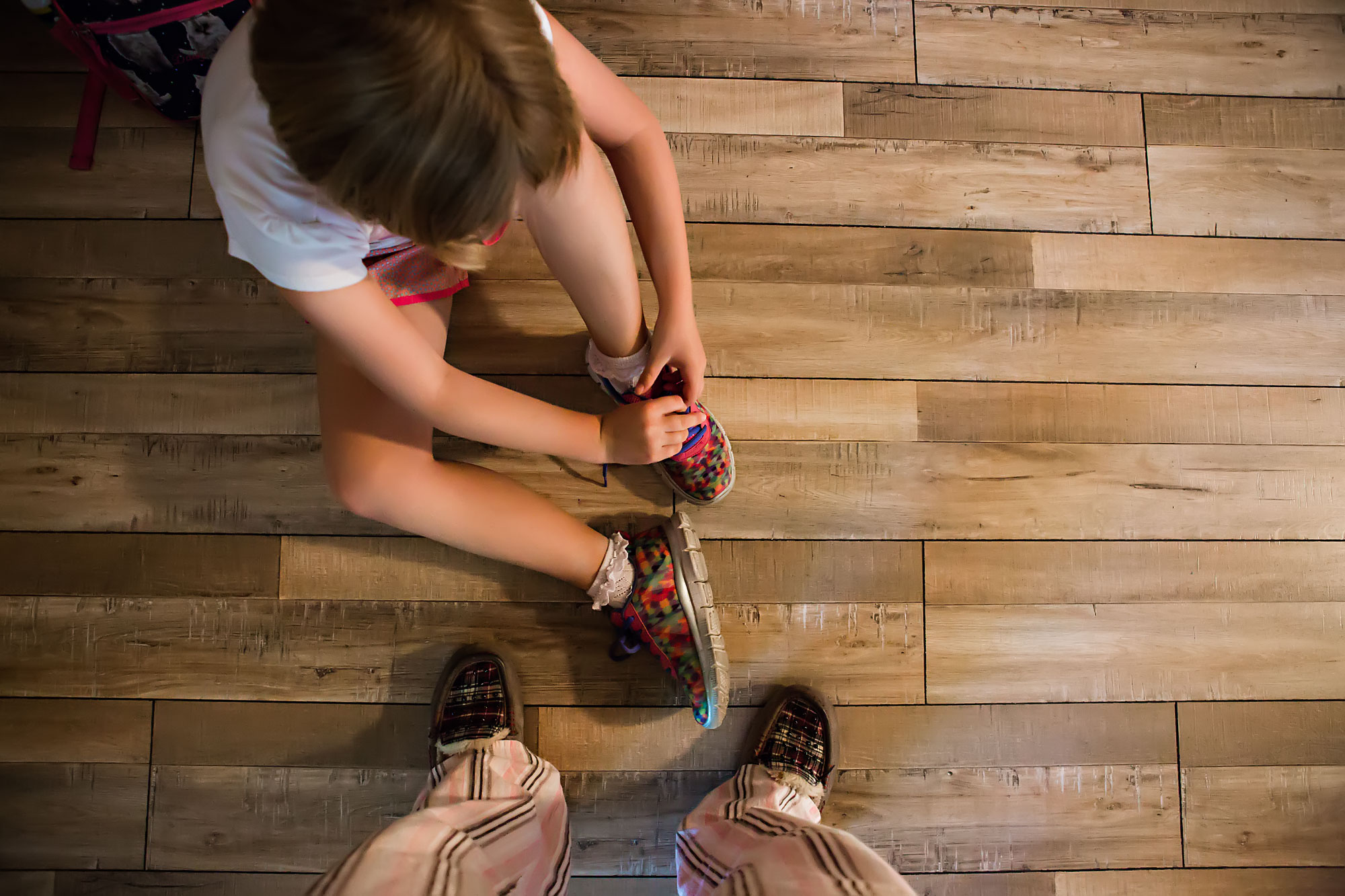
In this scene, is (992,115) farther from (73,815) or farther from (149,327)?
(73,815)

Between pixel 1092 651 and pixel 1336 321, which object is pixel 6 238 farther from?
pixel 1336 321

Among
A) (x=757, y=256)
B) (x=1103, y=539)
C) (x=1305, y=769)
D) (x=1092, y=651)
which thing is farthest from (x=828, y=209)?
(x=1305, y=769)

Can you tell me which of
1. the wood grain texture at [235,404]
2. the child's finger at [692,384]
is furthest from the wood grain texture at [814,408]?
the child's finger at [692,384]

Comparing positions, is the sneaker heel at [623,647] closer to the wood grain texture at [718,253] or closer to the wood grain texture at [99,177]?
the wood grain texture at [718,253]

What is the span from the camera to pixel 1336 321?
1070 millimetres

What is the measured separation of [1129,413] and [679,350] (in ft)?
2.11

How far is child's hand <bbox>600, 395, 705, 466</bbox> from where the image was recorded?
82 centimetres

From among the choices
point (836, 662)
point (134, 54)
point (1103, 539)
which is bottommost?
point (836, 662)

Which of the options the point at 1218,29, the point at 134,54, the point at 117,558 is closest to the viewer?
the point at 134,54

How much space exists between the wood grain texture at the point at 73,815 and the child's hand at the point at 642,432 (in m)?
0.74

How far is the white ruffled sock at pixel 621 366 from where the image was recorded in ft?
2.98

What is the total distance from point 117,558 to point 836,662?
0.94 metres

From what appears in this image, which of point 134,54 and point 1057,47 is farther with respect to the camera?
point 1057,47

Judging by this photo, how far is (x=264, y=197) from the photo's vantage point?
58 cm
